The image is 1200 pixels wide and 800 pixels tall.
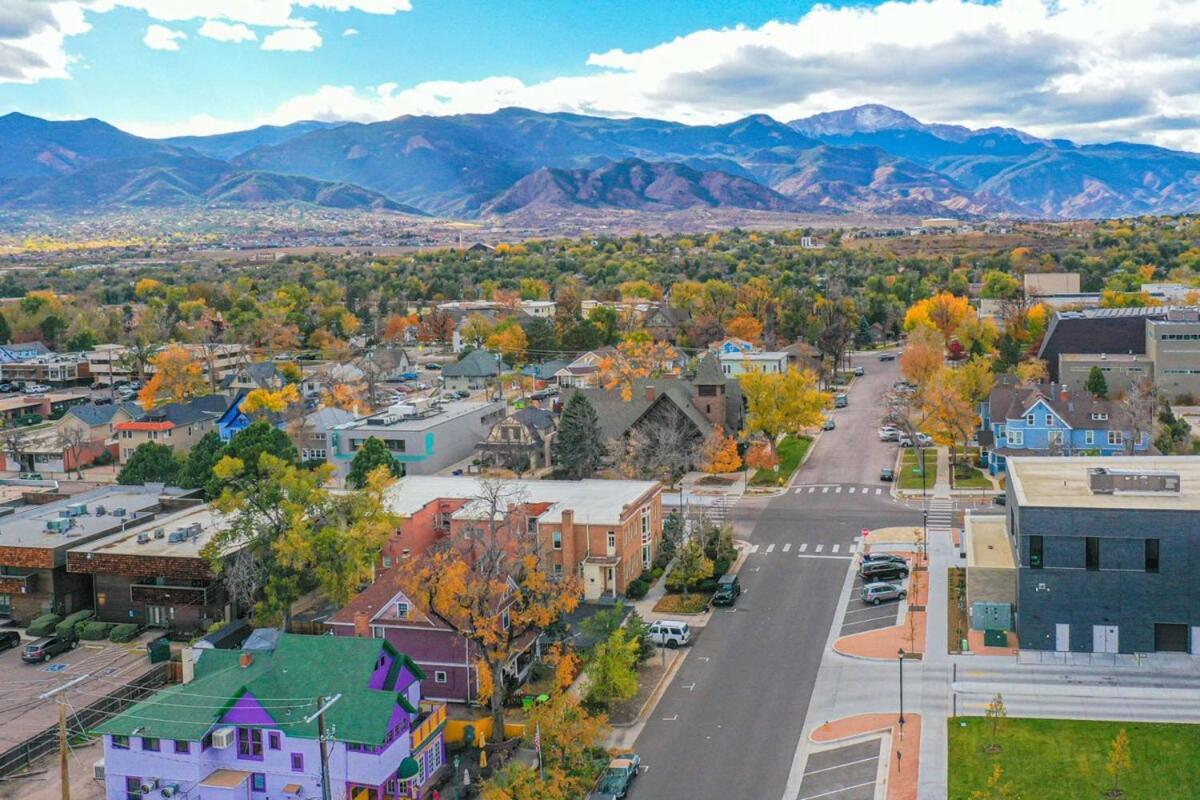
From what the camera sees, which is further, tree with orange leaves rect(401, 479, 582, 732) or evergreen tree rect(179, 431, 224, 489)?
evergreen tree rect(179, 431, 224, 489)

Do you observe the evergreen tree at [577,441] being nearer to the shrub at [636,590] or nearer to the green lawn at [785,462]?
the green lawn at [785,462]

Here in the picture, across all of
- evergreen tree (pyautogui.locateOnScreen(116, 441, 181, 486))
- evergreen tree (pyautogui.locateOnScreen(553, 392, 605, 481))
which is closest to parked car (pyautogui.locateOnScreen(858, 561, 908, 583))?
evergreen tree (pyautogui.locateOnScreen(553, 392, 605, 481))

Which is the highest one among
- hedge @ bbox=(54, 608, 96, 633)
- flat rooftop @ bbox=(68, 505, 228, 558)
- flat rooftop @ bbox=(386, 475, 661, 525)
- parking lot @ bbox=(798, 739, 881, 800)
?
flat rooftop @ bbox=(386, 475, 661, 525)

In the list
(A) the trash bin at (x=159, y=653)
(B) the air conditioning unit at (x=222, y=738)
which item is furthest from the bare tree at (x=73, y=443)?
(B) the air conditioning unit at (x=222, y=738)

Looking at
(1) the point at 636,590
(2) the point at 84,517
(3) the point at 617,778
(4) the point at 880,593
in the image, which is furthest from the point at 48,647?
(4) the point at 880,593

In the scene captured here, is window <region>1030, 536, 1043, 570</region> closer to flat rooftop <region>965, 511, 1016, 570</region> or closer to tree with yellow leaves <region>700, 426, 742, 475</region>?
flat rooftop <region>965, 511, 1016, 570</region>

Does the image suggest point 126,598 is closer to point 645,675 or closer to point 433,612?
point 433,612
